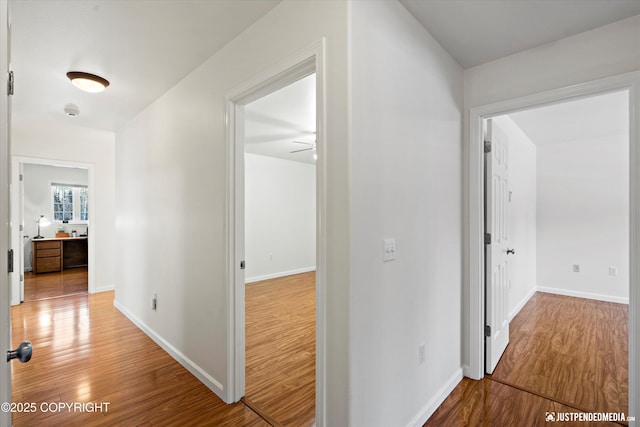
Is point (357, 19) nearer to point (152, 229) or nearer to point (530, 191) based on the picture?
point (152, 229)

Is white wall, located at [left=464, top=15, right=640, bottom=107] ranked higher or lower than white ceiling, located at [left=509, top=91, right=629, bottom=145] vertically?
lower

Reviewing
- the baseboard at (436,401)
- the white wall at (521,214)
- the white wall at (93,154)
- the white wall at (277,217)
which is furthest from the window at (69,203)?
the white wall at (521,214)

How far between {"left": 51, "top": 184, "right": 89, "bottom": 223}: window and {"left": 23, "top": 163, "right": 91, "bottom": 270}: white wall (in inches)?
5.0

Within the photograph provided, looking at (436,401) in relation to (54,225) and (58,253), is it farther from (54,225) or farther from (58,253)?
(54,225)

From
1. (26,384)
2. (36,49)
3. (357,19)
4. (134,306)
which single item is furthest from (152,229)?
(357,19)

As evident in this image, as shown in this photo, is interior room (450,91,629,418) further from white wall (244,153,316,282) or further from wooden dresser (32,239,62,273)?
wooden dresser (32,239,62,273)

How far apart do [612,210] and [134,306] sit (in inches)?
268

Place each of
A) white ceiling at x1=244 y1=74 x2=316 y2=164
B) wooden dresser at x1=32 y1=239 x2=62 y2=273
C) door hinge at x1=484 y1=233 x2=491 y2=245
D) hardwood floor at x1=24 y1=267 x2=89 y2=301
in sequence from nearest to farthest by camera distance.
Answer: door hinge at x1=484 y1=233 x2=491 y2=245 < white ceiling at x1=244 y1=74 x2=316 y2=164 < hardwood floor at x1=24 y1=267 x2=89 y2=301 < wooden dresser at x1=32 y1=239 x2=62 y2=273

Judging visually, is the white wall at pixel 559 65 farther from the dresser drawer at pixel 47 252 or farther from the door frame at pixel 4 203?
the dresser drawer at pixel 47 252

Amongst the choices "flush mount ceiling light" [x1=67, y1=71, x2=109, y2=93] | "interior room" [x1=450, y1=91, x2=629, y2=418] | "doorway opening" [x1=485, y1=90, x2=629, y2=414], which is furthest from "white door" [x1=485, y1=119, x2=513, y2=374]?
"flush mount ceiling light" [x1=67, y1=71, x2=109, y2=93]

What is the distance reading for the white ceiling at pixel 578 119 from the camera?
310 centimetres

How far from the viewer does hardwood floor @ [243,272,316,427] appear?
6.67 feet

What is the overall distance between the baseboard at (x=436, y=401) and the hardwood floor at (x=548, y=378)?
0.03m

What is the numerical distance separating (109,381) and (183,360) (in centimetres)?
54
